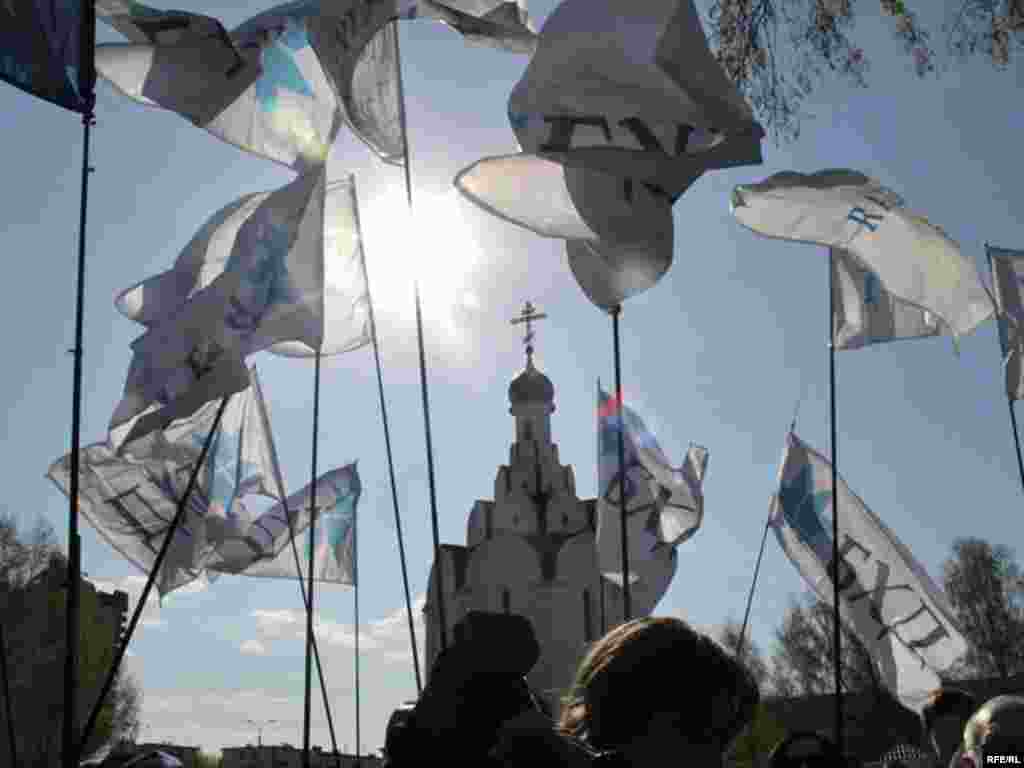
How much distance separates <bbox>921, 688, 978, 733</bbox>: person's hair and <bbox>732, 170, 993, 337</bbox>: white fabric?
13.3 ft

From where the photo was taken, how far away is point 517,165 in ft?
23.4

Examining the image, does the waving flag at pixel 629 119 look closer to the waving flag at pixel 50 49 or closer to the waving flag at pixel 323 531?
the waving flag at pixel 50 49

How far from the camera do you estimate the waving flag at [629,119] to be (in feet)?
21.4

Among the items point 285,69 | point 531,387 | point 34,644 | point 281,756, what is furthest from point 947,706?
point 281,756

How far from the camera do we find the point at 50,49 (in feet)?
21.5

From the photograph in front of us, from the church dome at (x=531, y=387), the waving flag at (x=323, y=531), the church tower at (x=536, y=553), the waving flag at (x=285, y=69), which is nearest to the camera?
the waving flag at (x=285, y=69)

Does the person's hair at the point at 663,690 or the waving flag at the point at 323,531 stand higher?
the waving flag at the point at 323,531

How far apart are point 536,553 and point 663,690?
155ft

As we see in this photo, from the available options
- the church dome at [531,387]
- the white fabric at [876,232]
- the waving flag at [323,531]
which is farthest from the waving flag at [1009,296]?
the church dome at [531,387]

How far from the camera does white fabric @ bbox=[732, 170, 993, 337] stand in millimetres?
8938

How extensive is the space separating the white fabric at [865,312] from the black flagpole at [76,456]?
220 inches

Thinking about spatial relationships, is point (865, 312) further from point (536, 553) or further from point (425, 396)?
point (536, 553)

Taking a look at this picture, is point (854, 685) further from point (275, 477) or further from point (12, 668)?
point (275, 477)

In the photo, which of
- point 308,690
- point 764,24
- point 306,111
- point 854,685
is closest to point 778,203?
point 764,24
